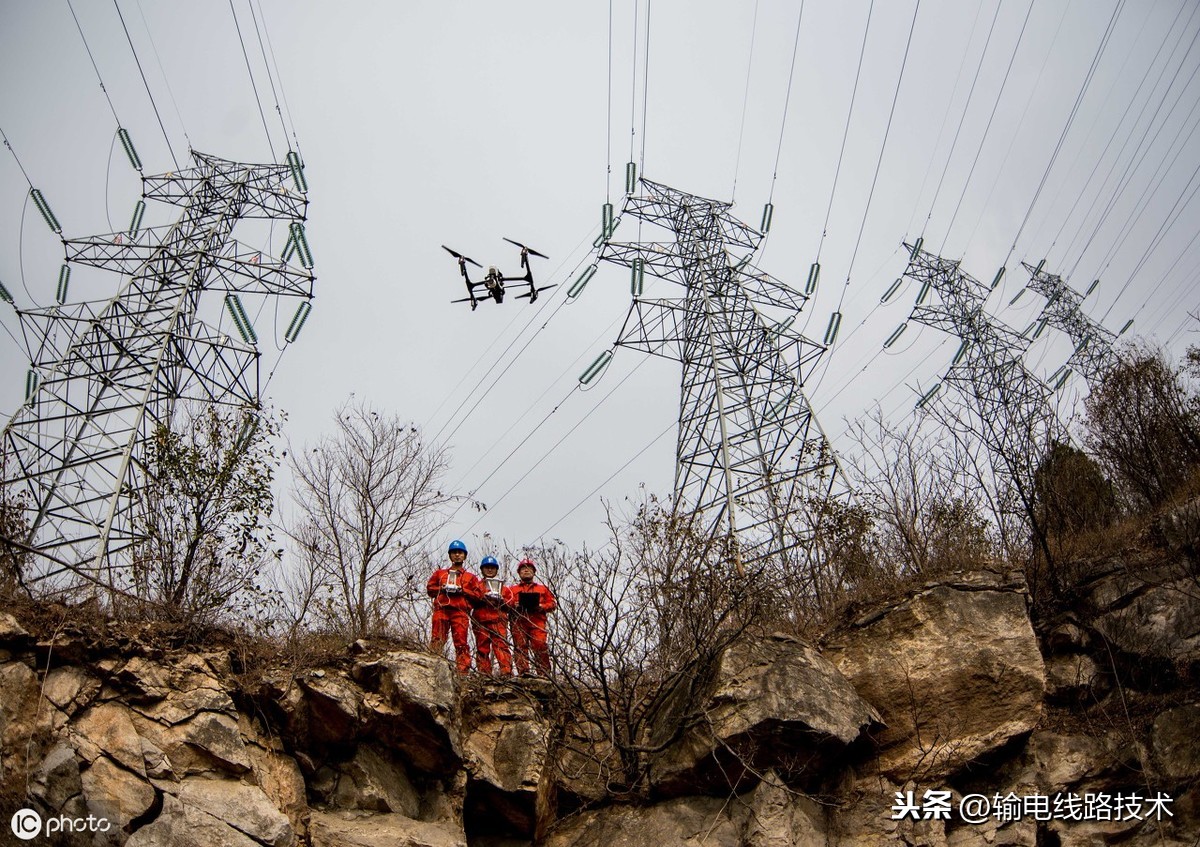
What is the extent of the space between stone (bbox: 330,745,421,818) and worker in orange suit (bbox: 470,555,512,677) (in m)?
1.73

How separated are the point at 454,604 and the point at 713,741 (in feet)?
12.2

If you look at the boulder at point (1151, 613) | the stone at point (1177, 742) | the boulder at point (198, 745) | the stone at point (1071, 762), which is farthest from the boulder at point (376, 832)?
the boulder at point (1151, 613)

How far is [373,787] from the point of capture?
9852 millimetres

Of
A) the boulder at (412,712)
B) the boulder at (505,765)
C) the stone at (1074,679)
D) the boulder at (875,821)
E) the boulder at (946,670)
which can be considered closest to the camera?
the boulder at (875,821)

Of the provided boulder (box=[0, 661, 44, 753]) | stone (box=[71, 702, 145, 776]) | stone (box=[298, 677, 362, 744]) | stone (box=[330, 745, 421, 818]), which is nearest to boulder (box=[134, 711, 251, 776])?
stone (box=[71, 702, 145, 776])

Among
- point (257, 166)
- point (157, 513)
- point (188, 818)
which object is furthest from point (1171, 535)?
point (257, 166)

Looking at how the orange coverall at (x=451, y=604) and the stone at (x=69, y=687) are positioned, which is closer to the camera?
the stone at (x=69, y=687)

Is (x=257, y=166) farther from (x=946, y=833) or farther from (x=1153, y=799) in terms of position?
(x=1153, y=799)

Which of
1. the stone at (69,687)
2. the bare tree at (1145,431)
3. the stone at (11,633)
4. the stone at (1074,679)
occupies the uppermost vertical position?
the bare tree at (1145,431)

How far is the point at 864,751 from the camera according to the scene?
35.7 feet

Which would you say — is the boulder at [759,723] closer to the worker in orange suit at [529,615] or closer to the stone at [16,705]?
the worker in orange suit at [529,615]

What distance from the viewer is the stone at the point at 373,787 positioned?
9734 mm

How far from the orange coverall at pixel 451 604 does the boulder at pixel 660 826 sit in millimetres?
2447

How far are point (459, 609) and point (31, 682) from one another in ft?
15.4
